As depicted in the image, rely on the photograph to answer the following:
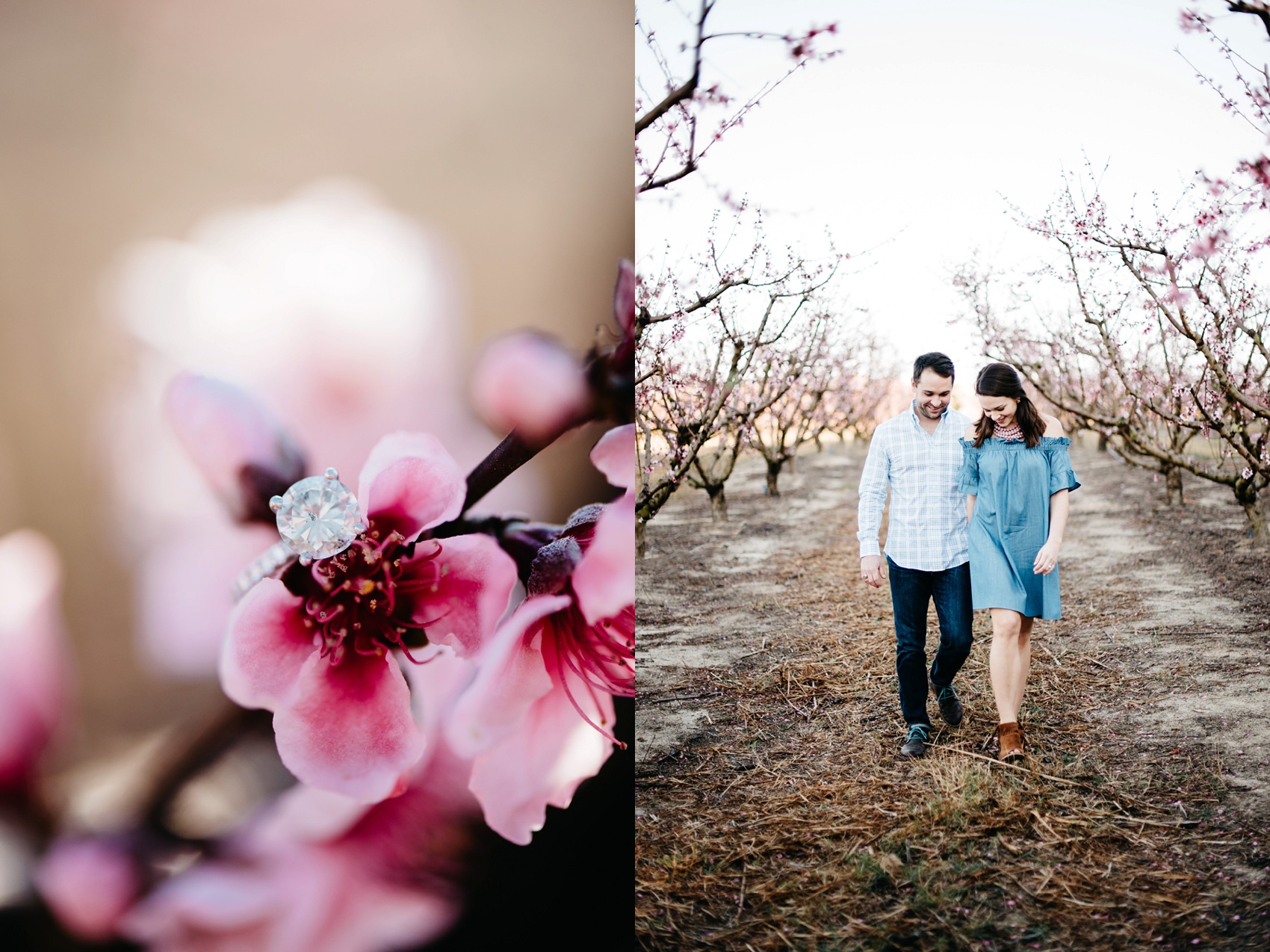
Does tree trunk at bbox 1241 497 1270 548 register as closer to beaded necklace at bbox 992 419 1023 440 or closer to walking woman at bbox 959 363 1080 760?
walking woman at bbox 959 363 1080 760

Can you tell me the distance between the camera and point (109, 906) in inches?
54.2

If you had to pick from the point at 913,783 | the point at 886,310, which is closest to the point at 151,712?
the point at 913,783

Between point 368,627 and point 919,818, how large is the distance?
122 centimetres

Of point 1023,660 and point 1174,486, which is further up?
point 1174,486

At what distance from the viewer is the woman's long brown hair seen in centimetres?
184

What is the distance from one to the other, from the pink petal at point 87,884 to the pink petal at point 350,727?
29 cm

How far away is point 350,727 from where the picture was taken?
1.46m

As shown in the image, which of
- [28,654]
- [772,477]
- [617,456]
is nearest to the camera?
[28,654]

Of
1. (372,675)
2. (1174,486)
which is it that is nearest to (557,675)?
(372,675)

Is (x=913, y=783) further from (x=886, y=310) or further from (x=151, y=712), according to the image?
(x=151, y=712)

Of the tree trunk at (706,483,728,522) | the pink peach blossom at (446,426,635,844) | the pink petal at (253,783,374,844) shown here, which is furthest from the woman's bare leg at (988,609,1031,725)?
the pink petal at (253,783,374,844)

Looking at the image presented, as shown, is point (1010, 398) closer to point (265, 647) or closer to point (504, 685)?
point (504, 685)

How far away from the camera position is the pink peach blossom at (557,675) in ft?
5.18

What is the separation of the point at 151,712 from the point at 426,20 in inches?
48.7
